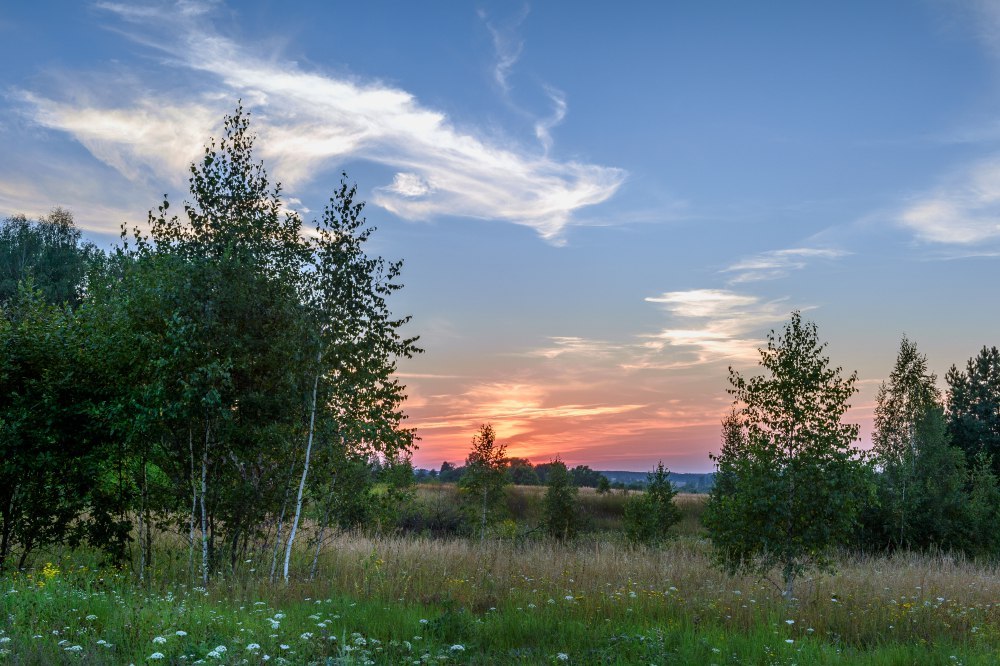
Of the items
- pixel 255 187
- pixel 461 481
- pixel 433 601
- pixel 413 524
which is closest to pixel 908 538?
pixel 461 481

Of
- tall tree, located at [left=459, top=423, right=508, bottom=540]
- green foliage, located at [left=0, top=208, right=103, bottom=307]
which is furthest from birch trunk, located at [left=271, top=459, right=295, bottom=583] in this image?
green foliage, located at [left=0, top=208, right=103, bottom=307]

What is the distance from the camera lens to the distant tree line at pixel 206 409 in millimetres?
14461

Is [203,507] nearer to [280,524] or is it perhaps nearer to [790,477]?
[280,524]

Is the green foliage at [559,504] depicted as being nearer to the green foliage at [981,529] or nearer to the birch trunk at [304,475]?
the green foliage at [981,529]

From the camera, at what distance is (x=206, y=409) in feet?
47.0

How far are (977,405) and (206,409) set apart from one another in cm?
6054

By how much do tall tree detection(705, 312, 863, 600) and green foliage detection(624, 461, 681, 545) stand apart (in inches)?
665

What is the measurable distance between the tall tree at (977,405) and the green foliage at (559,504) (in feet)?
109

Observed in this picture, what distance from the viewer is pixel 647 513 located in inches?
1271

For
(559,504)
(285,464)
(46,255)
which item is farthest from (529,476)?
(285,464)

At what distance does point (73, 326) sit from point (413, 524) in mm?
24136

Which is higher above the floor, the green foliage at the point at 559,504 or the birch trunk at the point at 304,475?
the birch trunk at the point at 304,475

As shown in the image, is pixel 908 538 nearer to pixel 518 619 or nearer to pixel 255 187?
pixel 518 619

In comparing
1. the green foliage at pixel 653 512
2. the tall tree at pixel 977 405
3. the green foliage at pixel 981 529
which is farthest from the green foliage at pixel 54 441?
the tall tree at pixel 977 405
